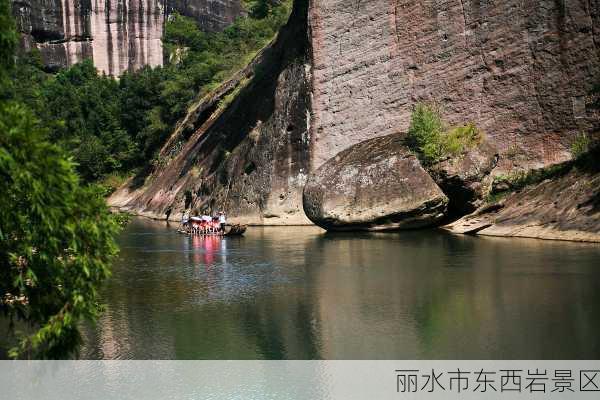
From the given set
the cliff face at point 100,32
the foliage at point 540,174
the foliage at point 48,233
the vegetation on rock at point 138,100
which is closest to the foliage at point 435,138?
the foliage at point 540,174

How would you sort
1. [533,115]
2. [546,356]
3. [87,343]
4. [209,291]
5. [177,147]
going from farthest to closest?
[177,147]
[533,115]
[209,291]
[87,343]
[546,356]

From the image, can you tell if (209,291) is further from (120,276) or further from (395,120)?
(395,120)

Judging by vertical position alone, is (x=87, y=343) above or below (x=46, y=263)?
below

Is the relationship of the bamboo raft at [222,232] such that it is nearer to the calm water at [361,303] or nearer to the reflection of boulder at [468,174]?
the calm water at [361,303]

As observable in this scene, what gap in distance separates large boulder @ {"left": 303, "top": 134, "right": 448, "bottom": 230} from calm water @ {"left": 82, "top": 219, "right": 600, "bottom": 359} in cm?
509

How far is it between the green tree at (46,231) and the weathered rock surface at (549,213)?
74.4 ft

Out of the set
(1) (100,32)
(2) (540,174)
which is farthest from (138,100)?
(2) (540,174)

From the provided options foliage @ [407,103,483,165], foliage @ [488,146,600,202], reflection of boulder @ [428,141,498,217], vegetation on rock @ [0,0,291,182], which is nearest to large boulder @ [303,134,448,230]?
foliage @ [407,103,483,165]

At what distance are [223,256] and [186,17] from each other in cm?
7470

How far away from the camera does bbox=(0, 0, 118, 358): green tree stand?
9.38m

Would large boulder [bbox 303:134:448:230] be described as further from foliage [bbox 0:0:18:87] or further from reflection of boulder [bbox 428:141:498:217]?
foliage [bbox 0:0:18:87]

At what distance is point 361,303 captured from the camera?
19516mm

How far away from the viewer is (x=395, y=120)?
44.0m

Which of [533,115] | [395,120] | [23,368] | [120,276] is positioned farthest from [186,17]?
[23,368]
